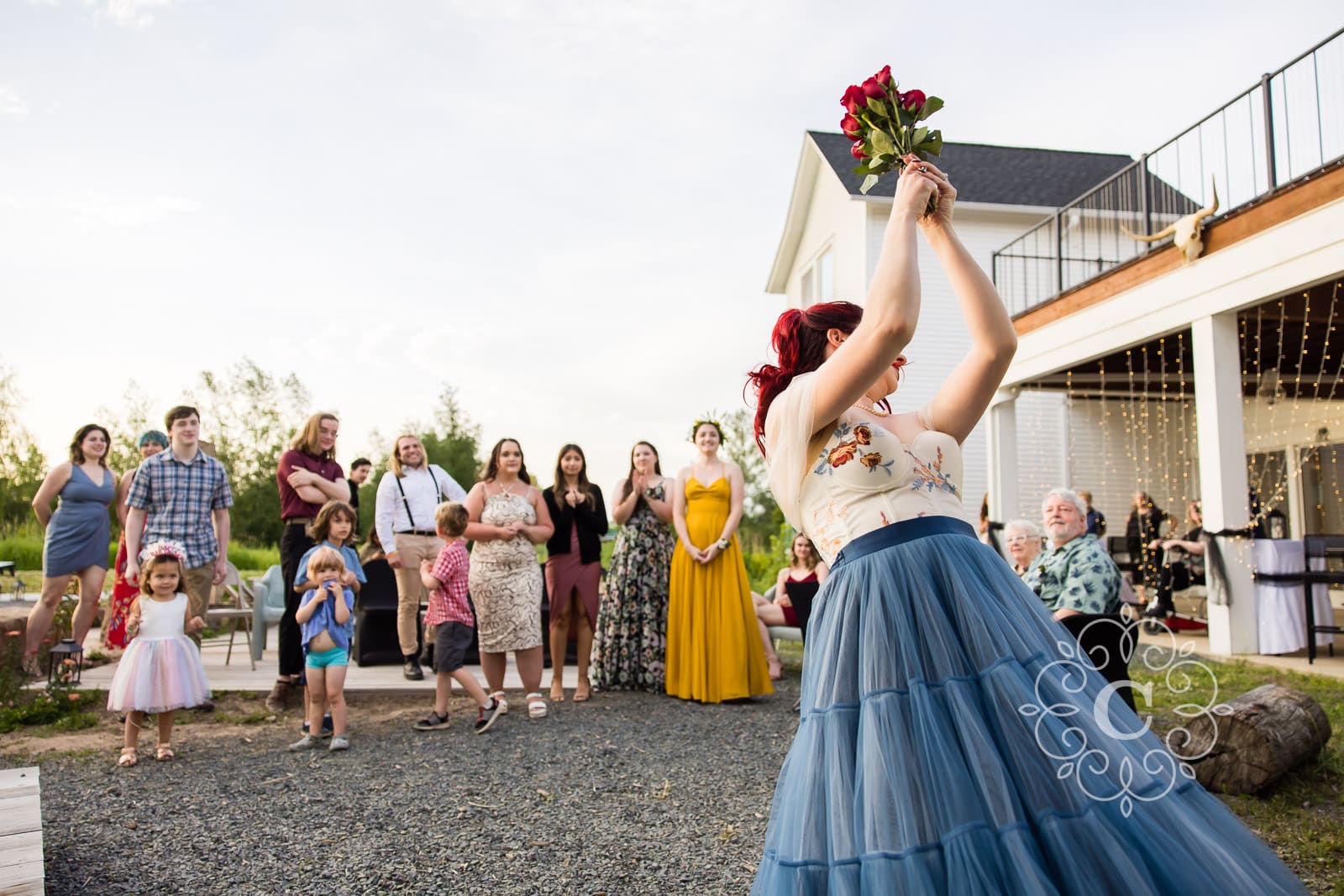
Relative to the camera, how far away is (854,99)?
207 centimetres

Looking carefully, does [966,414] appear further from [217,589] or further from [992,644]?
[217,589]

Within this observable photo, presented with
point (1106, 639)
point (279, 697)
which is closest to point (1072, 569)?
point (1106, 639)

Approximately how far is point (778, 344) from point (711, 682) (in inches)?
197

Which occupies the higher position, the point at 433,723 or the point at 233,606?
the point at 233,606

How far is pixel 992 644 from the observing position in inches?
65.6

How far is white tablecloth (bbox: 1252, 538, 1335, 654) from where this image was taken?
8.59 m

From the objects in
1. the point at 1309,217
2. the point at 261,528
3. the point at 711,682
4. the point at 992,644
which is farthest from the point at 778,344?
the point at 261,528

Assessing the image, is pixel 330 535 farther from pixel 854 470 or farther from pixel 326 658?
pixel 854 470

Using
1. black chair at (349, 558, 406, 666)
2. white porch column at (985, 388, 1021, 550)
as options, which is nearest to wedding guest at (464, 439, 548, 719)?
black chair at (349, 558, 406, 666)

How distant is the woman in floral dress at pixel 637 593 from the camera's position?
714cm

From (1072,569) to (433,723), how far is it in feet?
13.1

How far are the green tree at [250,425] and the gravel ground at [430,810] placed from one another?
67.8ft

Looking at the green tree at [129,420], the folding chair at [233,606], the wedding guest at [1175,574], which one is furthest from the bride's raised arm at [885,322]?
the green tree at [129,420]

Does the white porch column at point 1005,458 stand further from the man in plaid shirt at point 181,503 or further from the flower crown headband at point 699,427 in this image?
the man in plaid shirt at point 181,503
